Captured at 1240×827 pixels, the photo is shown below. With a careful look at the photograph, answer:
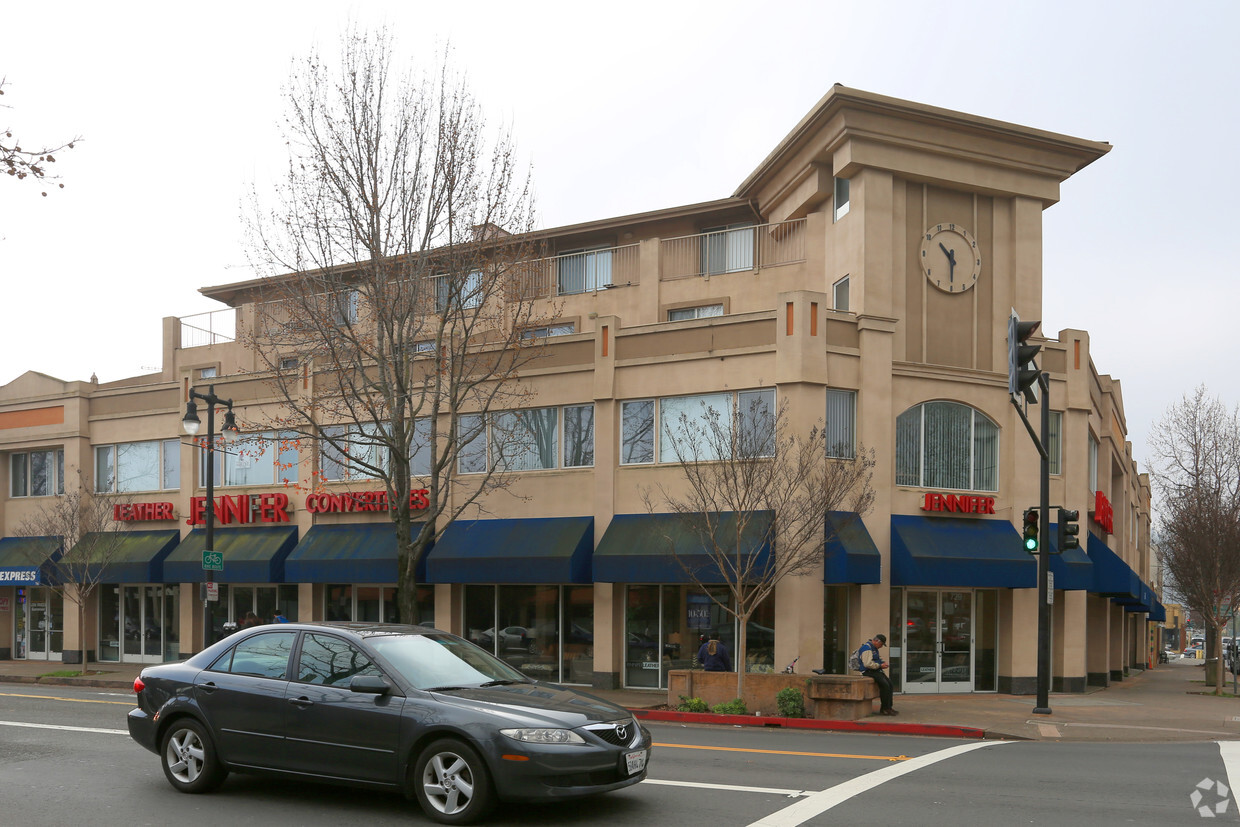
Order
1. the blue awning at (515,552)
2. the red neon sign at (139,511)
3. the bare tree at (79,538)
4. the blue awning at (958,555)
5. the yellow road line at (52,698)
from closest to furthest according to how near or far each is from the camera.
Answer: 1. the yellow road line at (52,698)
2. the blue awning at (958,555)
3. the blue awning at (515,552)
4. the bare tree at (79,538)
5. the red neon sign at (139,511)

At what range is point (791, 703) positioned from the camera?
17.9m

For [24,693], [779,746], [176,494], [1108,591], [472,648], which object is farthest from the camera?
[176,494]

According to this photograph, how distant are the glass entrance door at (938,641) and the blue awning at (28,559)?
22.8 metres

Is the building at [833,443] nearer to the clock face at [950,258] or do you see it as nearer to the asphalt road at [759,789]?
the clock face at [950,258]

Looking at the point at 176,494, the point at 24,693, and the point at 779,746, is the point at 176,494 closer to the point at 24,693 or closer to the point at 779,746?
the point at 24,693

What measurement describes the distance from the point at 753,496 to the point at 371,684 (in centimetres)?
1167

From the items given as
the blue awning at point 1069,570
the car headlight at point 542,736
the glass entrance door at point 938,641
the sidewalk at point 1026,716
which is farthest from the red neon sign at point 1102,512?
the car headlight at point 542,736

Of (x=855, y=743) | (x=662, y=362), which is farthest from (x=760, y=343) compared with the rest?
(x=855, y=743)

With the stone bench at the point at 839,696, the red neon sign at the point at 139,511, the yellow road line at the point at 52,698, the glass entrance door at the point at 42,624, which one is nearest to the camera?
the stone bench at the point at 839,696

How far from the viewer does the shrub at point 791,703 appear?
58.8ft

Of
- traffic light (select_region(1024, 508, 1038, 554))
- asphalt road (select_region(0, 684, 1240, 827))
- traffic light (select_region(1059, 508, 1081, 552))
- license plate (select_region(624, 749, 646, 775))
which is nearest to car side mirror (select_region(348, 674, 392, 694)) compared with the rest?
asphalt road (select_region(0, 684, 1240, 827))

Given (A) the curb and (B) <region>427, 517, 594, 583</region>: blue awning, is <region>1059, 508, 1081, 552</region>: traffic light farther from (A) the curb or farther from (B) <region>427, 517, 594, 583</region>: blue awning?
(A) the curb

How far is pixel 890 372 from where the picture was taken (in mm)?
23719

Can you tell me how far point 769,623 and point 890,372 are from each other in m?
5.92
